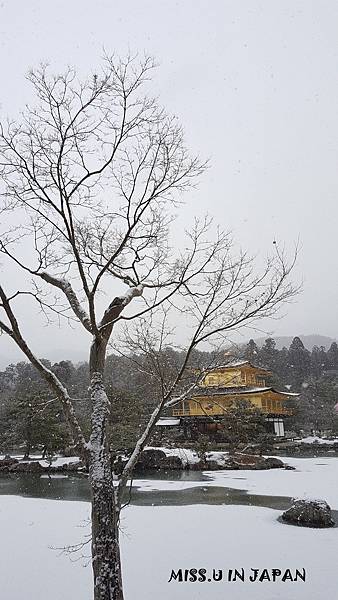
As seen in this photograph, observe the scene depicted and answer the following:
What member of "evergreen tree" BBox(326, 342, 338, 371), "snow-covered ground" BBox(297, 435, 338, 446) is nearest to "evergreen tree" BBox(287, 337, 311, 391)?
"evergreen tree" BBox(326, 342, 338, 371)

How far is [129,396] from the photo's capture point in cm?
1784

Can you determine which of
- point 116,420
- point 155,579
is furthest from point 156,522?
point 116,420

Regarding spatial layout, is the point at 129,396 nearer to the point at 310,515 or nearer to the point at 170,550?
the point at 310,515

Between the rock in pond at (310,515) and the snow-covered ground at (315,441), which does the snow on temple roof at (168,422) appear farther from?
the rock in pond at (310,515)

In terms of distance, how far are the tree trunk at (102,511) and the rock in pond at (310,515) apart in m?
4.53

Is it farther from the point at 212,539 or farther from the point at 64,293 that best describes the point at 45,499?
the point at 64,293

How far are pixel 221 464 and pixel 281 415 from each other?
11707 millimetres

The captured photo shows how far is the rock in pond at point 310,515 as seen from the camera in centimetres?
759

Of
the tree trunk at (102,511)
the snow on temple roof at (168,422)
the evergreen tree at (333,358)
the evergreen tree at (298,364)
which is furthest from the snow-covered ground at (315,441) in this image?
the tree trunk at (102,511)

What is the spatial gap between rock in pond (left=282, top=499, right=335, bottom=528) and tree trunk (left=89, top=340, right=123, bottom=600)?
4.53 meters

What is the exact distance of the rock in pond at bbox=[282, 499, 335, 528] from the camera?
7586 mm

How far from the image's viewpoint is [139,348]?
5.05 m

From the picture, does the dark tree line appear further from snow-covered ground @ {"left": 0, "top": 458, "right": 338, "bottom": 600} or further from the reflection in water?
snow-covered ground @ {"left": 0, "top": 458, "right": 338, "bottom": 600}

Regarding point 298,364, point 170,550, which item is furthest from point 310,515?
point 298,364
